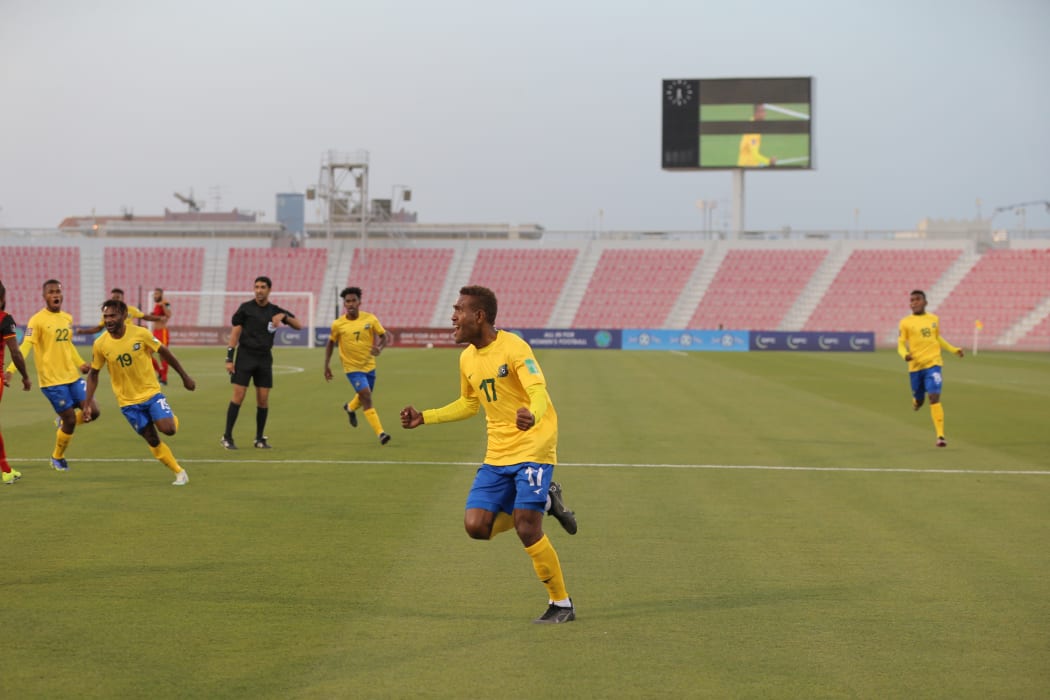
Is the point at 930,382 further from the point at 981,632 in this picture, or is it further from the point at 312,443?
the point at 981,632

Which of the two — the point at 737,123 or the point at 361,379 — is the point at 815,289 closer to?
the point at 737,123

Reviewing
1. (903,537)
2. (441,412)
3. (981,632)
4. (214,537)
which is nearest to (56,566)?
(214,537)

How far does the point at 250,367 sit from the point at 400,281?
5392cm

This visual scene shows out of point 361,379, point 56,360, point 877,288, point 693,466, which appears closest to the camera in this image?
point 56,360

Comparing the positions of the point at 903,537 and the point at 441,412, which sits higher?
the point at 441,412

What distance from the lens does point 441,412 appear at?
Answer: 6980mm

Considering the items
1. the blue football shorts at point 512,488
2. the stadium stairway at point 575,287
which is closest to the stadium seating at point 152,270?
the stadium stairway at point 575,287

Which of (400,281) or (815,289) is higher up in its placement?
(400,281)

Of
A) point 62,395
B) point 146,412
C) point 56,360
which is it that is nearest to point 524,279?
point 56,360

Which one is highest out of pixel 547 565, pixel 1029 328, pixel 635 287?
pixel 635 287

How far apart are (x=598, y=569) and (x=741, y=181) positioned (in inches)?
2258

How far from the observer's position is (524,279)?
67938 mm

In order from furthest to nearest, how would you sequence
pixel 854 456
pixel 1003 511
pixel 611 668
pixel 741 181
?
pixel 741 181 < pixel 854 456 < pixel 1003 511 < pixel 611 668

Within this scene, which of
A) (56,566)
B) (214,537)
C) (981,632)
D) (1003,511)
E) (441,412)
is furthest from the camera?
(1003,511)
